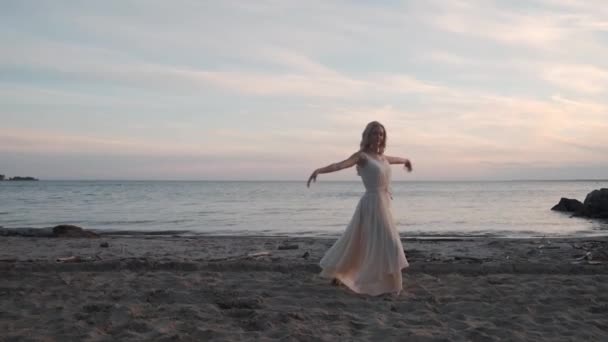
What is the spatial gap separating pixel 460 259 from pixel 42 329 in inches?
283

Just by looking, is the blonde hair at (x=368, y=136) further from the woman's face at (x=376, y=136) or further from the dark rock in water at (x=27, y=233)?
the dark rock in water at (x=27, y=233)

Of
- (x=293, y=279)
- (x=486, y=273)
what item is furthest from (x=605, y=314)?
(x=293, y=279)

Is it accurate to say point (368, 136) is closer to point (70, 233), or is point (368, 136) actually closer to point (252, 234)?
point (70, 233)

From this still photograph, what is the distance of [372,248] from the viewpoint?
702 centimetres

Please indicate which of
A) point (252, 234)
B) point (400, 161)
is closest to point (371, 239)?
point (400, 161)

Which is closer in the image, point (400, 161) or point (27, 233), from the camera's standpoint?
point (400, 161)

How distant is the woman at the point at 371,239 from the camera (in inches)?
272

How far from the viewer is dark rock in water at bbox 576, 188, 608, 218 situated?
1027 inches

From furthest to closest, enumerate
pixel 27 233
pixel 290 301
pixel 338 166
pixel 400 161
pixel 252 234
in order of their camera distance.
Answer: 1. pixel 252 234
2. pixel 27 233
3. pixel 400 161
4. pixel 338 166
5. pixel 290 301

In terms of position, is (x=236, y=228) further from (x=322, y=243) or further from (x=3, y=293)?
(x=3, y=293)

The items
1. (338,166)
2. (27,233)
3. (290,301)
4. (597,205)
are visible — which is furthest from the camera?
(597,205)

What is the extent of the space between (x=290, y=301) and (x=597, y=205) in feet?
80.4

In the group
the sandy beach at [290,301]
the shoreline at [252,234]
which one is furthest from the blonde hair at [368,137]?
the shoreline at [252,234]

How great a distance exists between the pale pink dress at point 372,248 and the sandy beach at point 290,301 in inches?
9.7
